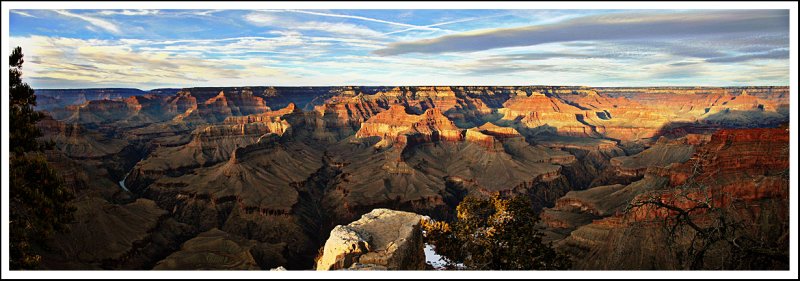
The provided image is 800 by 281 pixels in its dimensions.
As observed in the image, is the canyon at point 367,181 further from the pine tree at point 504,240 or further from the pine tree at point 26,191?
the pine tree at point 26,191

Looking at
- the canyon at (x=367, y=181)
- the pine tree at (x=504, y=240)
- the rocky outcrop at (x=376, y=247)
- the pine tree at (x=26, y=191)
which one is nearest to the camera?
the pine tree at (x=26, y=191)

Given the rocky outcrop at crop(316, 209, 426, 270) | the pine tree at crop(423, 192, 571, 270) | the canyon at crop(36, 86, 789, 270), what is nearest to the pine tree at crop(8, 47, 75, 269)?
the rocky outcrop at crop(316, 209, 426, 270)

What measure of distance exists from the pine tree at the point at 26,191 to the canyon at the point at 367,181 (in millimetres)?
11657

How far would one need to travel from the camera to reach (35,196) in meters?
19.1

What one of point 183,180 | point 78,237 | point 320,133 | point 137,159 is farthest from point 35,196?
point 320,133

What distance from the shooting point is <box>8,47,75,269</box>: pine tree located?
19.0m

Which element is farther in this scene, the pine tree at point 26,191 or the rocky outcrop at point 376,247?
the rocky outcrop at point 376,247

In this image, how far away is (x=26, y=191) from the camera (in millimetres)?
18922

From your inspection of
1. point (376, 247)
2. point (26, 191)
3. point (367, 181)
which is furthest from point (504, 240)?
point (367, 181)

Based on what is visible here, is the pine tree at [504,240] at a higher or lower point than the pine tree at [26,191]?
lower

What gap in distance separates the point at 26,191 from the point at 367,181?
3159 inches

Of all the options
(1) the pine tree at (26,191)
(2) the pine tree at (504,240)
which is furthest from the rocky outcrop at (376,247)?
(1) the pine tree at (26,191)

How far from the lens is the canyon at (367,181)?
41.8m

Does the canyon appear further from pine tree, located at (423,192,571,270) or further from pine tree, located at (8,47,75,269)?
pine tree, located at (8,47,75,269)
